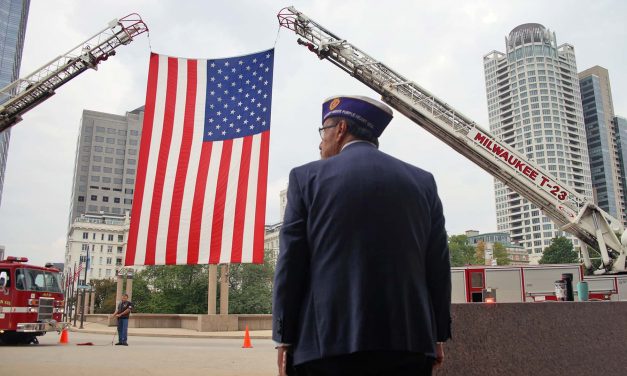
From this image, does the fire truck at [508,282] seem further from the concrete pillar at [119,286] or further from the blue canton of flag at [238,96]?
the concrete pillar at [119,286]

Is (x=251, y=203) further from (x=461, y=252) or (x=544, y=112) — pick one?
(x=544, y=112)

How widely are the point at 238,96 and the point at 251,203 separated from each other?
267cm

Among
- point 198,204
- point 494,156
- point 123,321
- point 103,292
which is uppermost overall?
point 494,156

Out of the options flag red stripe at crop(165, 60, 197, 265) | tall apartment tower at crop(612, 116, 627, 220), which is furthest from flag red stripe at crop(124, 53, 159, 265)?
tall apartment tower at crop(612, 116, 627, 220)

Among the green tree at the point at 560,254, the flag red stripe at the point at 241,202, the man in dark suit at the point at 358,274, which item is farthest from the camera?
the green tree at the point at 560,254

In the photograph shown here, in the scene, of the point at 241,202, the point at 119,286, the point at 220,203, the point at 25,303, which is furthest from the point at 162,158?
the point at 119,286

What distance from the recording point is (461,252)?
8406 centimetres

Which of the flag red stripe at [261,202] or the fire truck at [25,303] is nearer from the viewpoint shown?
the flag red stripe at [261,202]

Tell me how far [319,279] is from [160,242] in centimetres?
865

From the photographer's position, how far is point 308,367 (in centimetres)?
192

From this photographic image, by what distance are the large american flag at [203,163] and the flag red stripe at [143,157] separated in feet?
0.07

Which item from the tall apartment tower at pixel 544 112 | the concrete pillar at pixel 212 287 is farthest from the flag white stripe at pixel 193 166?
the tall apartment tower at pixel 544 112

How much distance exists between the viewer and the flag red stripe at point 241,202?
10164 mm

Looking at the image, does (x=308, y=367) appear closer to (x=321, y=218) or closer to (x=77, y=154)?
(x=321, y=218)
